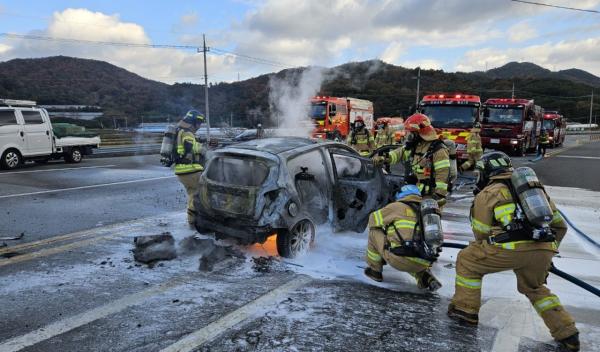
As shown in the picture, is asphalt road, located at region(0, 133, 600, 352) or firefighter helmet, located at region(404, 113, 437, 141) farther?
firefighter helmet, located at region(404, 113, 437, 141)

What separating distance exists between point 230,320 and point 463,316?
1888mm

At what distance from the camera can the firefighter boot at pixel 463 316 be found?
3498 millimetres

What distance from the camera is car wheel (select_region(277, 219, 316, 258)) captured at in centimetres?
501

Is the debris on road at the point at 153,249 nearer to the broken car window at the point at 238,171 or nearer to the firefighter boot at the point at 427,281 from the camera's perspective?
the broken car window at the point at 238,171

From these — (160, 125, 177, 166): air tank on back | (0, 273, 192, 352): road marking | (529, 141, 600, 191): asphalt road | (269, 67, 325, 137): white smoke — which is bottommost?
(529, 141, 600, 191): asphalt road

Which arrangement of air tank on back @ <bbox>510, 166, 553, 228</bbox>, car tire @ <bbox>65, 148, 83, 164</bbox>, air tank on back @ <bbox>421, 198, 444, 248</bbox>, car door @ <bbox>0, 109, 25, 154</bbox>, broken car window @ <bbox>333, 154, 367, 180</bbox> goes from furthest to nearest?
car tire @ <bbox>65, 148, 83, 164</bbox> → car door @ <bbox>0, 109, 25, 154</bbox> → broken car window @ <bbox>333, 154, 367, 180</bbox> → air tank on back @ <bbox>421, 198, 444, 248</bbox> → air tank on back @ <bbox>510, 166, 553, 228</bbox>

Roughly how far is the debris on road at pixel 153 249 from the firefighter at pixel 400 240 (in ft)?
7.81

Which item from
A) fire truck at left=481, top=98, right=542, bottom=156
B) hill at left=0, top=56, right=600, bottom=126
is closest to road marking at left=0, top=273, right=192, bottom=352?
fire truck at left=481, top=98, right=542, bottom=156

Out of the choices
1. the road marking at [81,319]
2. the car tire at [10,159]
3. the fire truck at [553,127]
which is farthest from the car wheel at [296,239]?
the fire truck at [553,127]

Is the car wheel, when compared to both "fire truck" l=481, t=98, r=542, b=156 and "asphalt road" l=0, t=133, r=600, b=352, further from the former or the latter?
"fire truck" l=481, t=98, r=542, b=156

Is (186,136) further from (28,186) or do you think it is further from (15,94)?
(15,94)

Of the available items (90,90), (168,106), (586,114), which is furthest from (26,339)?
(586,114)

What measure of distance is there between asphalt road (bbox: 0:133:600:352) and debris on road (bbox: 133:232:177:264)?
119 mm

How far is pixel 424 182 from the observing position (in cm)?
552
